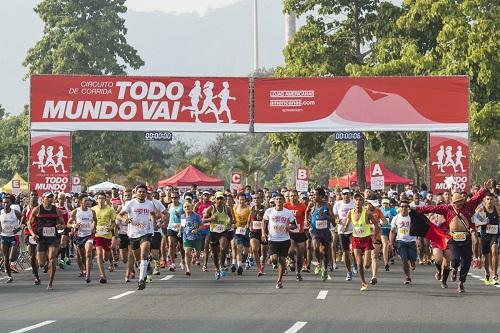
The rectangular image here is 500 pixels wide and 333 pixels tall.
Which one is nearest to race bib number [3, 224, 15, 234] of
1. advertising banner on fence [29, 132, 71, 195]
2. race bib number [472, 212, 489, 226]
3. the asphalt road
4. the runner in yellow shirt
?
the asphalt road

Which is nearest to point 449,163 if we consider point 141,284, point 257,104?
point 257,104

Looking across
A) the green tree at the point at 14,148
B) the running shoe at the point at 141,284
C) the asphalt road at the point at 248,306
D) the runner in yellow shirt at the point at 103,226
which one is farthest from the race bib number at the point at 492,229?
the green tree at the point at 14,148

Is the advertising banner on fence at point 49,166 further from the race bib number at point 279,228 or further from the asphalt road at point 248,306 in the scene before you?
the race bib number at point 279,228

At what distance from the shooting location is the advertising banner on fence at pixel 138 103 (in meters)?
37.7

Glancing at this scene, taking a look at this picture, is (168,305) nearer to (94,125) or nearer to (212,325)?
(212,325)

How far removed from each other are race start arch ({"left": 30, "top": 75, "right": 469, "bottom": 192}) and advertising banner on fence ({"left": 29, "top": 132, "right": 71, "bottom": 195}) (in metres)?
0.93

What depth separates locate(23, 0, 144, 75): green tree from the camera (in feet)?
268

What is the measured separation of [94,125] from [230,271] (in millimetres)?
12756

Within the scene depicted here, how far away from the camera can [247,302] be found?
18219mm

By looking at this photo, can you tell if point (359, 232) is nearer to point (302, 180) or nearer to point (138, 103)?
point (138, 103)

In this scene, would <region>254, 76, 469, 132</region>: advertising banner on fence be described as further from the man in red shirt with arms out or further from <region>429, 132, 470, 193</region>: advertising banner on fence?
the man in red shirt with arms out

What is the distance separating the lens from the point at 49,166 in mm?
36844

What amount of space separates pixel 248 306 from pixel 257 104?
20847 mm

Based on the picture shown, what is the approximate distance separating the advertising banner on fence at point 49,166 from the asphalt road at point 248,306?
12363 mm
